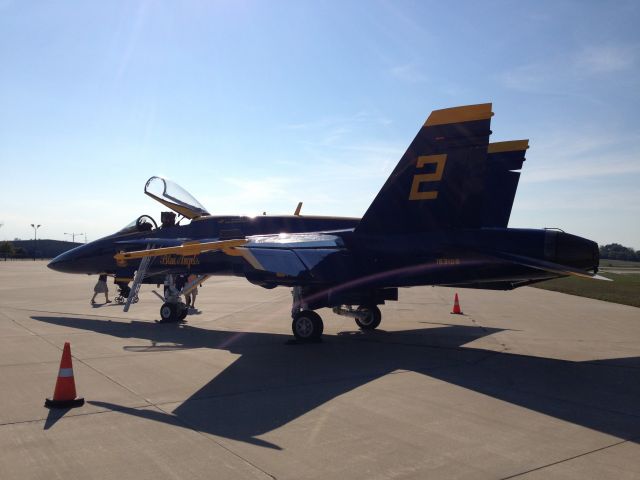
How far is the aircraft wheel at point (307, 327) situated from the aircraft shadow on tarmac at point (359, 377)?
296 mm

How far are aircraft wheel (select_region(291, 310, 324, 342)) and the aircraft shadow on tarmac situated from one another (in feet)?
0.97

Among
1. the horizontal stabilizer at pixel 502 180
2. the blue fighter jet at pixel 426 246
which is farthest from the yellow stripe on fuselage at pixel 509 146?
the blue fighter jet at pixel 426 246

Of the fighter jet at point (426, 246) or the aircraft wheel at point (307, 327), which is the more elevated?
the fighter jet at point (426, 246)

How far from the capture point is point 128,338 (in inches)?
426

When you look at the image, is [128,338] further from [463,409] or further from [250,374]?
[463,409]

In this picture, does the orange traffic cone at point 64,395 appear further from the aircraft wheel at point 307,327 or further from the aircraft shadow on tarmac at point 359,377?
the aircraft wheel at point 307,327

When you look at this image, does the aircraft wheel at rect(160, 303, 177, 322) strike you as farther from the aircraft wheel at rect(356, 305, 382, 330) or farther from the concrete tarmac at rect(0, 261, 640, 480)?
the aircraft wheel at rect(356, 305, 382, 330)

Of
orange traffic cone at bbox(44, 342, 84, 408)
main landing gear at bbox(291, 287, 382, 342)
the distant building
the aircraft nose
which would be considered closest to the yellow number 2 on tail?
main landing gear at bbox(291, 287, 382, 342)

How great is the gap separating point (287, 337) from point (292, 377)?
13.1ft

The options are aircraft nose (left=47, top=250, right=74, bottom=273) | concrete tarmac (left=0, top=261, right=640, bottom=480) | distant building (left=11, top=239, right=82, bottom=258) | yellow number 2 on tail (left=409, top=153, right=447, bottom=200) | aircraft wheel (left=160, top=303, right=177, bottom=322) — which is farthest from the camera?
distant building (left=11, top=239, right=82, bottom=258)

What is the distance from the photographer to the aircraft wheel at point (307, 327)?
1053 cm

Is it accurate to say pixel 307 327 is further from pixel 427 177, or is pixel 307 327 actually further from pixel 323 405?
pixel 323 405

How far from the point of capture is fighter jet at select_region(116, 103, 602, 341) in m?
9.05

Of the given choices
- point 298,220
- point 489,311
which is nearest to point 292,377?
point 298,220
